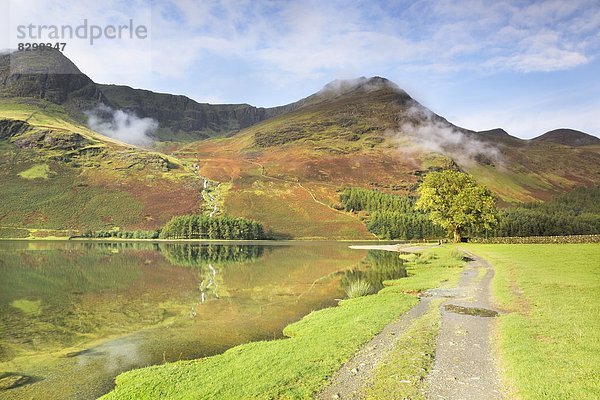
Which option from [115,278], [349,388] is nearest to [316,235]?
[115,278]

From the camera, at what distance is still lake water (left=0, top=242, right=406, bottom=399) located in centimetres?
2039

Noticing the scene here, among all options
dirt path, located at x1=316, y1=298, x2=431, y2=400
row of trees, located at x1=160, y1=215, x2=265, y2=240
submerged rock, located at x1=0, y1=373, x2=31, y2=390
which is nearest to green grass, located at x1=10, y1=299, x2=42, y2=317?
submerged rock, located at x1=0, y1=373, x2=31, y2=390

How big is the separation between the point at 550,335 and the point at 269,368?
40.1ft

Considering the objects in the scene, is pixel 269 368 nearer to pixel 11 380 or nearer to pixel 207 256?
pixel 11 380

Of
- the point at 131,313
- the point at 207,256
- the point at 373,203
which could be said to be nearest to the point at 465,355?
the point at 131,313

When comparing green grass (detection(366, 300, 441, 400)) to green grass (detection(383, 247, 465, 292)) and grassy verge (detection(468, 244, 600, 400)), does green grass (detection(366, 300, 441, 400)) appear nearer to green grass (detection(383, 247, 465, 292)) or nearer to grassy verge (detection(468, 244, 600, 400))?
grassy verge (detection(468, 244, 600, 400))

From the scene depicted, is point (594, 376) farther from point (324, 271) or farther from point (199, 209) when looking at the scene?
point (199, 209)

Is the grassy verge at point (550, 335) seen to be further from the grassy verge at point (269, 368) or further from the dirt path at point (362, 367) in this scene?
the grassy verge at point (269, 368)

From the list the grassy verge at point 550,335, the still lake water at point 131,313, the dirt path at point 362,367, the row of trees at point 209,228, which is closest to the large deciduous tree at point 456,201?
the still lake water at point 131,313

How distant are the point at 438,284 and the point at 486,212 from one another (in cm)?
6710

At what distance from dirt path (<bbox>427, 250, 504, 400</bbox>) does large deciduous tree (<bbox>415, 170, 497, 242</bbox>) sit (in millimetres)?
70556

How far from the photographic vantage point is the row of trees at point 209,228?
155375 mm

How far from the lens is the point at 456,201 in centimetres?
9644

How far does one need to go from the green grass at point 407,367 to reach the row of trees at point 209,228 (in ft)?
450
